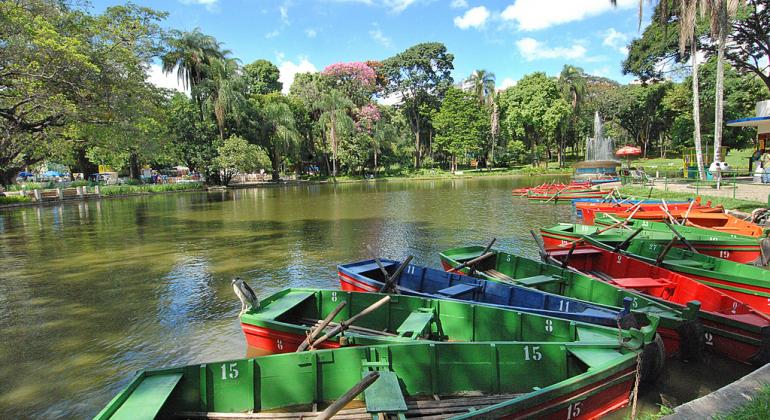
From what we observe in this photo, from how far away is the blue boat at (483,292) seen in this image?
7082mm

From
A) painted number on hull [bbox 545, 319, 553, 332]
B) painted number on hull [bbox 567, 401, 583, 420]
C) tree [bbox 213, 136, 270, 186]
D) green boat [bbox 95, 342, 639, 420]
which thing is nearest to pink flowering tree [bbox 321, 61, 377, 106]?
tree [bbox 213, 136, 270, 186]

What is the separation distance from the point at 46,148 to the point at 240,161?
66.3 feet

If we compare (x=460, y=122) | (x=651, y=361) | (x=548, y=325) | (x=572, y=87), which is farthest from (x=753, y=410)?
(x=572, y=87)

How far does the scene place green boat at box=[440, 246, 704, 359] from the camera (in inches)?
275

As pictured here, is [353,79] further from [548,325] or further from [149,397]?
[149,397]

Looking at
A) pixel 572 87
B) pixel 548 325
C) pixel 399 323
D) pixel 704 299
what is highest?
pixel 572 87

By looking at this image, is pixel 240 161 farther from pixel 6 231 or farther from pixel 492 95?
pixel 492 95

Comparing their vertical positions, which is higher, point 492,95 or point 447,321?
point 492,95

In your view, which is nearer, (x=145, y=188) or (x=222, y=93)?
(x=145, y=188)

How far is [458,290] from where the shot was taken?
29.1 ft

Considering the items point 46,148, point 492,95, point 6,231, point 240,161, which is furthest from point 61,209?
point 492,95

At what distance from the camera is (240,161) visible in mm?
53375

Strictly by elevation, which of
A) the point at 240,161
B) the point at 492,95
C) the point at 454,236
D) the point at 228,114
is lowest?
the point at 454,236

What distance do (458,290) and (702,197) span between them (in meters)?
21.7
